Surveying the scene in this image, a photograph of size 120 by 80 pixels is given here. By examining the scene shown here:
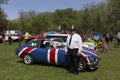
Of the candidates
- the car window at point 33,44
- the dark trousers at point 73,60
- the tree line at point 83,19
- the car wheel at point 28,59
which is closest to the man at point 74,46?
the dark trousers at point 73,60

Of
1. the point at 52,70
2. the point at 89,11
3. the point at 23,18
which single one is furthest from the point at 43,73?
the point at 23,18

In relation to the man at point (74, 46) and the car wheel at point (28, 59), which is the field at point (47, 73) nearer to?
the car wheel at point (28, 59)

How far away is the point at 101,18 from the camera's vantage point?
66062 mm

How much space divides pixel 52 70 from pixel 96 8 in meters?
59.2

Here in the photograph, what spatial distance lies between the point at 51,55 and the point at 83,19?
5764cm

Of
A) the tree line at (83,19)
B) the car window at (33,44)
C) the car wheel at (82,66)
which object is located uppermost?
the tree line at (83,19)

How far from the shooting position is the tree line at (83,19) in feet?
174

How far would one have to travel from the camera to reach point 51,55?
14.5 m

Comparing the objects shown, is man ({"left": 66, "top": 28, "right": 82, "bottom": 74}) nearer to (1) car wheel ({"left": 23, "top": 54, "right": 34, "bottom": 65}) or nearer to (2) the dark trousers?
Result: (2) the dark trousers

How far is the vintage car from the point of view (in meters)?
13.6

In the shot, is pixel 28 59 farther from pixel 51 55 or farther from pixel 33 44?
pixel 51 55

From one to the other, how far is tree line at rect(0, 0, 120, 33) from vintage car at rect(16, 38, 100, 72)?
63.2ft

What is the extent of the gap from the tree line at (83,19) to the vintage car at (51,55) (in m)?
19.3

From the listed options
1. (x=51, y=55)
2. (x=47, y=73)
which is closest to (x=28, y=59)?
(x=51, y=55)
